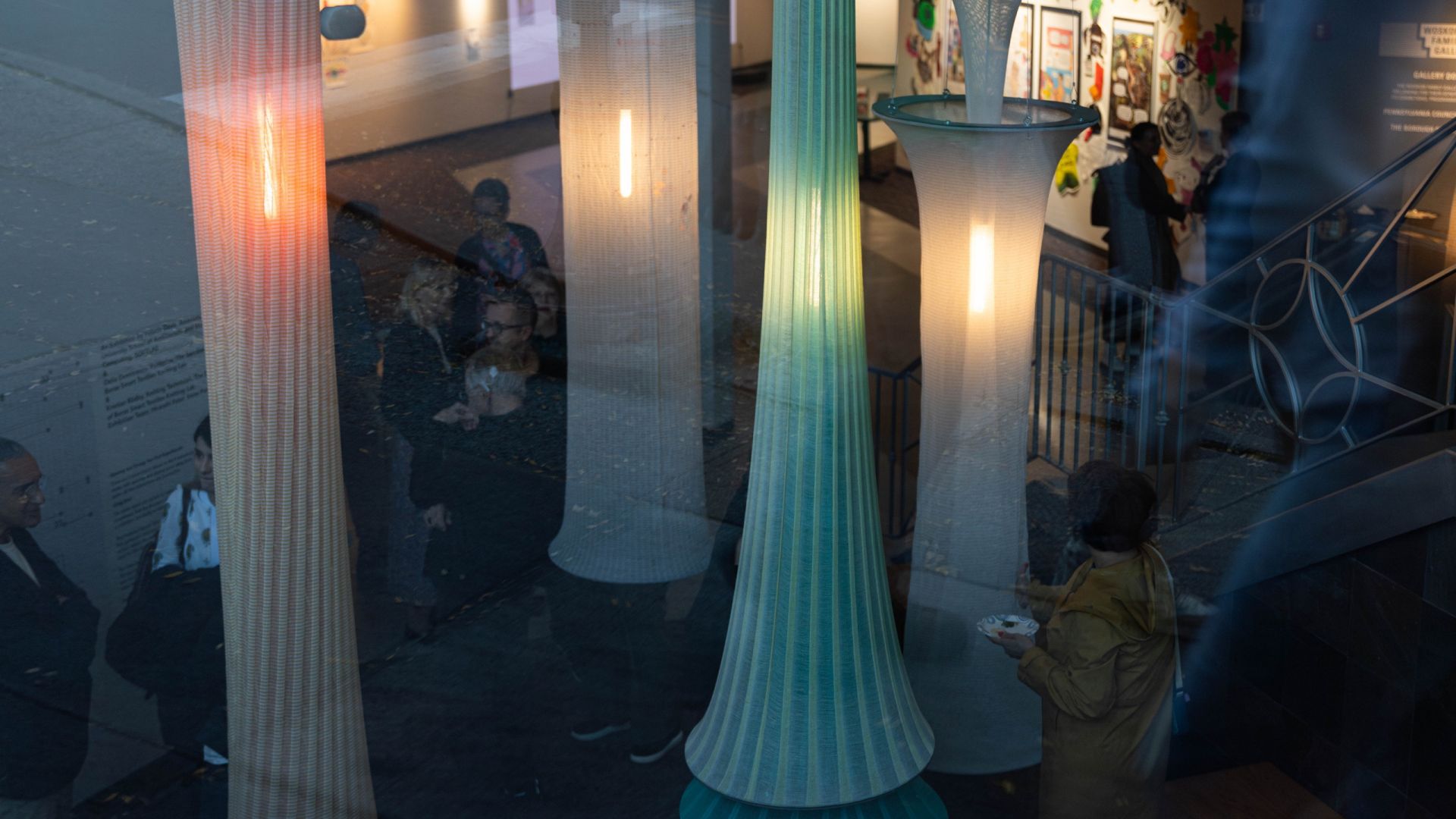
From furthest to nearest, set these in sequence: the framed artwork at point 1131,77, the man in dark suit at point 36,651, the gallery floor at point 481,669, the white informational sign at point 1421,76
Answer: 1. the white informational sign at point 1421,76
2. the framed artwork at point 1131,77
3. the gallery floor at point 481,669
4. the man in dark suit at point 36,651

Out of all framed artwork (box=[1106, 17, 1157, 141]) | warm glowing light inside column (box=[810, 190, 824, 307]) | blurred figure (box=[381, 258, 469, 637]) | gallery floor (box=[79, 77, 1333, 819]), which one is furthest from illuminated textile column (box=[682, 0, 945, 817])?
framed artwork (box=[1106, 17, 1157, 141])

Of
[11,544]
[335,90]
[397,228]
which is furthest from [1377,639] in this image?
[11,544]

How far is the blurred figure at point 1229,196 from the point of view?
8.22ft

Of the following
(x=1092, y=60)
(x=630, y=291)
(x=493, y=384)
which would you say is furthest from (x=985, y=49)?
(x=493, y=384)

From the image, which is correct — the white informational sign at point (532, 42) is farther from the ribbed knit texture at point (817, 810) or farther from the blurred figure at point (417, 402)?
the ribbed knit texture at point (817, 810)

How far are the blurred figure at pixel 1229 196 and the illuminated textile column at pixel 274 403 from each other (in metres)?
1.68

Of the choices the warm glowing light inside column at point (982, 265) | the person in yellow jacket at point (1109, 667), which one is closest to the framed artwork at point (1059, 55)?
the warm glowing light inside column at point (982, 265)

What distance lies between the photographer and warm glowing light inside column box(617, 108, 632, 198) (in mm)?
2127

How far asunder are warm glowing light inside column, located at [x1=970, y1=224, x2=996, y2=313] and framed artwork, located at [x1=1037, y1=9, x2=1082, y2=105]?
0.37 metres

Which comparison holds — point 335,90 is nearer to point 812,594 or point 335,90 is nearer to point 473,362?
point 473,362

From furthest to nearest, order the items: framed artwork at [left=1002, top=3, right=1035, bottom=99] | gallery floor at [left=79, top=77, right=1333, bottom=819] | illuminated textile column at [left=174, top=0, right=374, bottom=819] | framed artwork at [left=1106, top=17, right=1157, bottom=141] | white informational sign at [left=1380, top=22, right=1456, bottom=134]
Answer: white informational sign at [left=1380, top=22, right=1456, bottom=134]
framed artwork at [left=1106, top=17, right=1157, bottom=141]
framed artwork at [left=1002, top=3, right=1035, bottom=99]
gallery floor at [left=79, top=77, right=1333, bottom=819]
illuminated textile column at [left=174, top=0, right=374, bottom=819]

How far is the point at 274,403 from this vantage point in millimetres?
1549

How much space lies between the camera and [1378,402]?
2.40 metres

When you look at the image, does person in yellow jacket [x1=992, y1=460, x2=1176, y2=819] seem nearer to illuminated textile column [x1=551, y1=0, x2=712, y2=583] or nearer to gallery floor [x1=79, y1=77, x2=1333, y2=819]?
gallery floor [x1=79, y1=77, x2=1333, y2=819]
